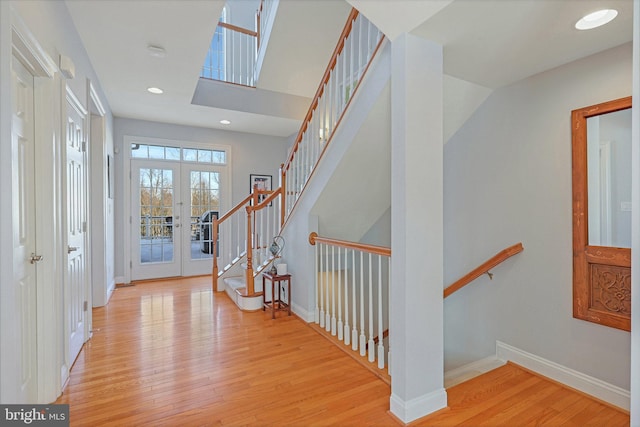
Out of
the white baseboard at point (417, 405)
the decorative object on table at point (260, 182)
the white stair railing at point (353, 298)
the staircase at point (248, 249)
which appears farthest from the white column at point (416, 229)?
the decorative object on table at point (260, 182)

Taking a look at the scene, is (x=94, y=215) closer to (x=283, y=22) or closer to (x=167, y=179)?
(x=167, y=179)

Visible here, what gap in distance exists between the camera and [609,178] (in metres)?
2.00

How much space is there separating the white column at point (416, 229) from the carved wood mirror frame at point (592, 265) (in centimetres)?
104

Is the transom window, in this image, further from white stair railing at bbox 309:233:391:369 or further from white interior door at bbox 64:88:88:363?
white stair railing at bbox 309:233:391:369

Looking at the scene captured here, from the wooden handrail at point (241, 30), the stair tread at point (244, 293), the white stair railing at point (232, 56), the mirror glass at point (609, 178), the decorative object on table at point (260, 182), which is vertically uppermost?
the wooden handrail at point (241, 30)

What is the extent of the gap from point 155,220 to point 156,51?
3.00 m

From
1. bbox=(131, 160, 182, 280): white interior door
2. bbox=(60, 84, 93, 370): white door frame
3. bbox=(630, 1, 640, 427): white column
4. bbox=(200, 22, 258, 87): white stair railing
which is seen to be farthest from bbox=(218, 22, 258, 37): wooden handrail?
bbox=(630, 1, 640, 427): white column

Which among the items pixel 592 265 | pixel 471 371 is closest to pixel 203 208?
pixel 471 371

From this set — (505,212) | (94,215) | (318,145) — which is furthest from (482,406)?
(94,215)

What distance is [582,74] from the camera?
6.83ft

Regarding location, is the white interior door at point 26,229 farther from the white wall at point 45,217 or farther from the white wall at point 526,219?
the white wall at point 526,219

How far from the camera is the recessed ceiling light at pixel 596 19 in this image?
5.16ft

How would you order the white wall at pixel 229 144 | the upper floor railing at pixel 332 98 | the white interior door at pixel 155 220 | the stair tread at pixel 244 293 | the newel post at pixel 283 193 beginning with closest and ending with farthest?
the upper floor railing at pixel 332 98 < the stair tread at pixel 244 293 < the newel post at pixel 283 193 < the white wall at pixel 229 144 < the white interior door at pixel 155 220

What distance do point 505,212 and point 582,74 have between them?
106cm
